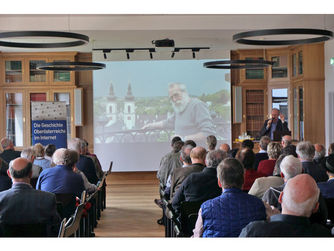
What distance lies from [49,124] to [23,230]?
24.6 ft

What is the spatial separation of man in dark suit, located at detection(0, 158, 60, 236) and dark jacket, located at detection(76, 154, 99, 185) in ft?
11.1

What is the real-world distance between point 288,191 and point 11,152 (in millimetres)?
6597

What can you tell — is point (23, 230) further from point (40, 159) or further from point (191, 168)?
point (40, 159)

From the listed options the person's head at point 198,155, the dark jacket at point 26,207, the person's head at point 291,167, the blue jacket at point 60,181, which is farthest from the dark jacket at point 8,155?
the person's head at point 291,167

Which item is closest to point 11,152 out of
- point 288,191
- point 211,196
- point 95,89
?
point 211,196

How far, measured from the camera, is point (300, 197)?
2727 mm

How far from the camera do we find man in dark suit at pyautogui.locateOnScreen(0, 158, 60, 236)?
13.3ft

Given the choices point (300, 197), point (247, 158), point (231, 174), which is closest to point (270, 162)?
point (247, 158)

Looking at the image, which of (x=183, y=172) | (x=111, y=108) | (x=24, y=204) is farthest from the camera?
(x=111, y=108)

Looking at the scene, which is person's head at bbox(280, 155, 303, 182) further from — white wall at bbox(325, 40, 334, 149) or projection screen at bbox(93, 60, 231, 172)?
projection screen at bbox(93, 60, 231, 172)

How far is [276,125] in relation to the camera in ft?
38.0

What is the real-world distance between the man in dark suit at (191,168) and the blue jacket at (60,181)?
115cm

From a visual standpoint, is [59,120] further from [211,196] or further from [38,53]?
[211,196]

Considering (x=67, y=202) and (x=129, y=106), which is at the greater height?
Result: (x=129, y=106)
